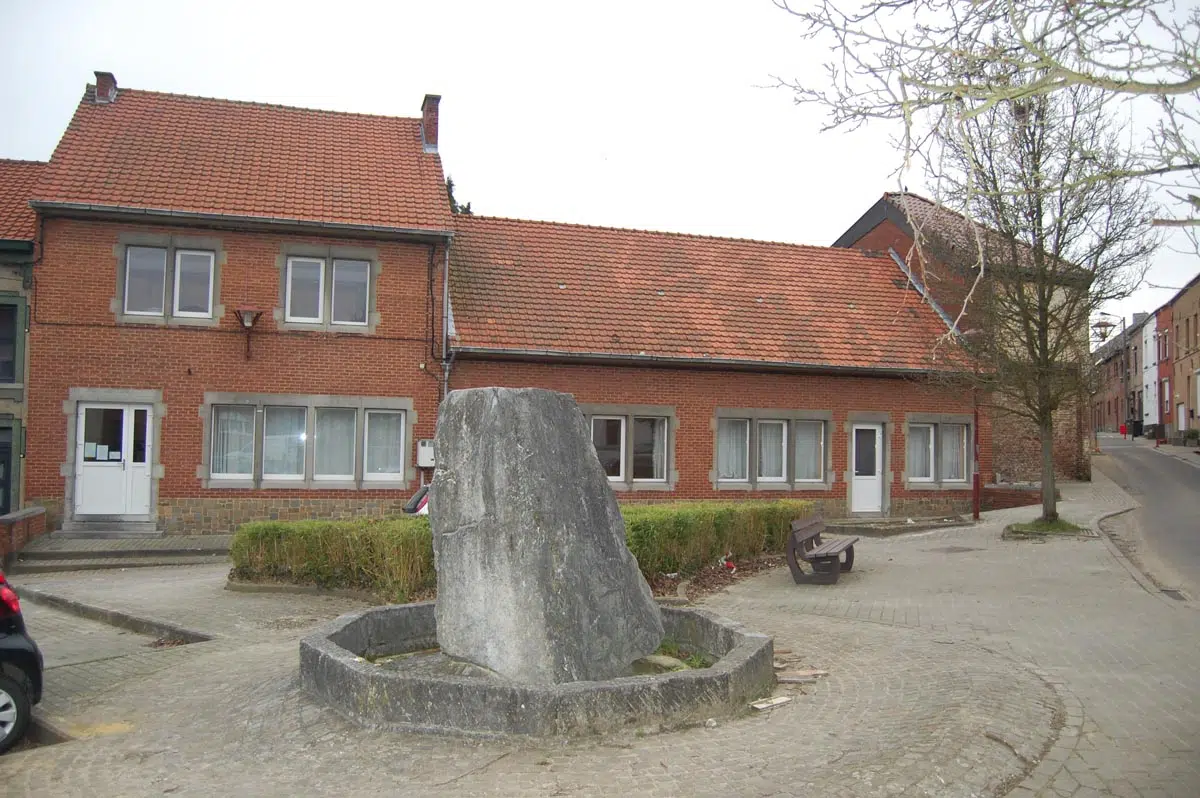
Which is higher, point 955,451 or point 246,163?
point 246,163

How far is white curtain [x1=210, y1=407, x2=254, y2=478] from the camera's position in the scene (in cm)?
1744

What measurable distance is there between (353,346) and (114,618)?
842 cm

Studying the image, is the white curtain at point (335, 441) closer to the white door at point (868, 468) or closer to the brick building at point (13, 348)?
the brick building at point (13, 348)

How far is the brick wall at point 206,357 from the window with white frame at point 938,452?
1073cm

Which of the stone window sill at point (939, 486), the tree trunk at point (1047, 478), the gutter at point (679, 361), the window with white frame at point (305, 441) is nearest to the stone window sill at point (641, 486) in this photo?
the gutter at point (679, 361)

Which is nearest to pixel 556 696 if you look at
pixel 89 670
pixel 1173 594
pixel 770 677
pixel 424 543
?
pixel 770 677

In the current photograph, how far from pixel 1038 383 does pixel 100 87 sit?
1867 centimetres

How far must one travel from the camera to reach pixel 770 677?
6.84 metres

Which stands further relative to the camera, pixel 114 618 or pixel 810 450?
pixel 810 450

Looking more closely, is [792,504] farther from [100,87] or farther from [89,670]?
[100,87]

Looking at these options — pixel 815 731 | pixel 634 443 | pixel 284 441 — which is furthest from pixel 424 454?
pixel 815 731

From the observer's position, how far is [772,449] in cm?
2059

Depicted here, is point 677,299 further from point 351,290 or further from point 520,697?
→ point 520,697

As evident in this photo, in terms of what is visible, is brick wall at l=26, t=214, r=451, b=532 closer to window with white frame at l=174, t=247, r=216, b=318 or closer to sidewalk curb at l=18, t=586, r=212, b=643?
window with white frame at l=174, t=247, r=216, b=318
